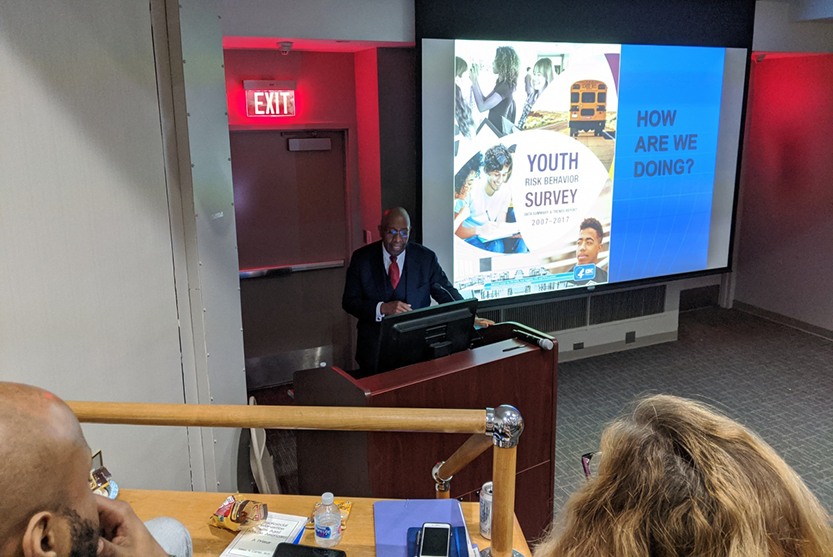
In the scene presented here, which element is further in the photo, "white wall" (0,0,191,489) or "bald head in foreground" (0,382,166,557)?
"white wall" (0,0,191,489)

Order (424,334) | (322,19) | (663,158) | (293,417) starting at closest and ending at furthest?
(293,417), (424,334), (322,19), (663,158)

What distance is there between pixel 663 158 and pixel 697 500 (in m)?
5.30

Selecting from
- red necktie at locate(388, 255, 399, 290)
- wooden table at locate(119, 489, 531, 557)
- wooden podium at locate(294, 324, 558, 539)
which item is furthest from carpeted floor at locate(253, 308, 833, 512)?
wooden table at locate(119, 489, 531, 557)

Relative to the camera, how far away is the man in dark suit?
3881mm

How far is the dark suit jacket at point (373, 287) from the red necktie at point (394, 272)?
1.3 inches

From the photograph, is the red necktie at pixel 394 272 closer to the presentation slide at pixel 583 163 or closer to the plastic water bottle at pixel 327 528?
the presentation slide at pixel 583 163

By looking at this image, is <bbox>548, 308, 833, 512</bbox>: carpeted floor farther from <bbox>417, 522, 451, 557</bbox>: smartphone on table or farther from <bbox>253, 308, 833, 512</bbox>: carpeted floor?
<bbox>417, 522, 451, 557</bbox>: smartphone on table

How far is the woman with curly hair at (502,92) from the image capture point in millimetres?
4734

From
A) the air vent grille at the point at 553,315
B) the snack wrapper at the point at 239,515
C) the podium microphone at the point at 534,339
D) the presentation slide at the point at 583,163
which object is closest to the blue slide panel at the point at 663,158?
the presentation slide at the point at 583,163

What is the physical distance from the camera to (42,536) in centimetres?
86

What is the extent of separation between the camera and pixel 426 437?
8.31 feet

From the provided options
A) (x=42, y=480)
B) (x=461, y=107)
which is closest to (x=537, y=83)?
(x=461, y=107)

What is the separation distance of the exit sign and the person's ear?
4.35 m

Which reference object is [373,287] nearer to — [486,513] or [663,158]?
[486,513]
